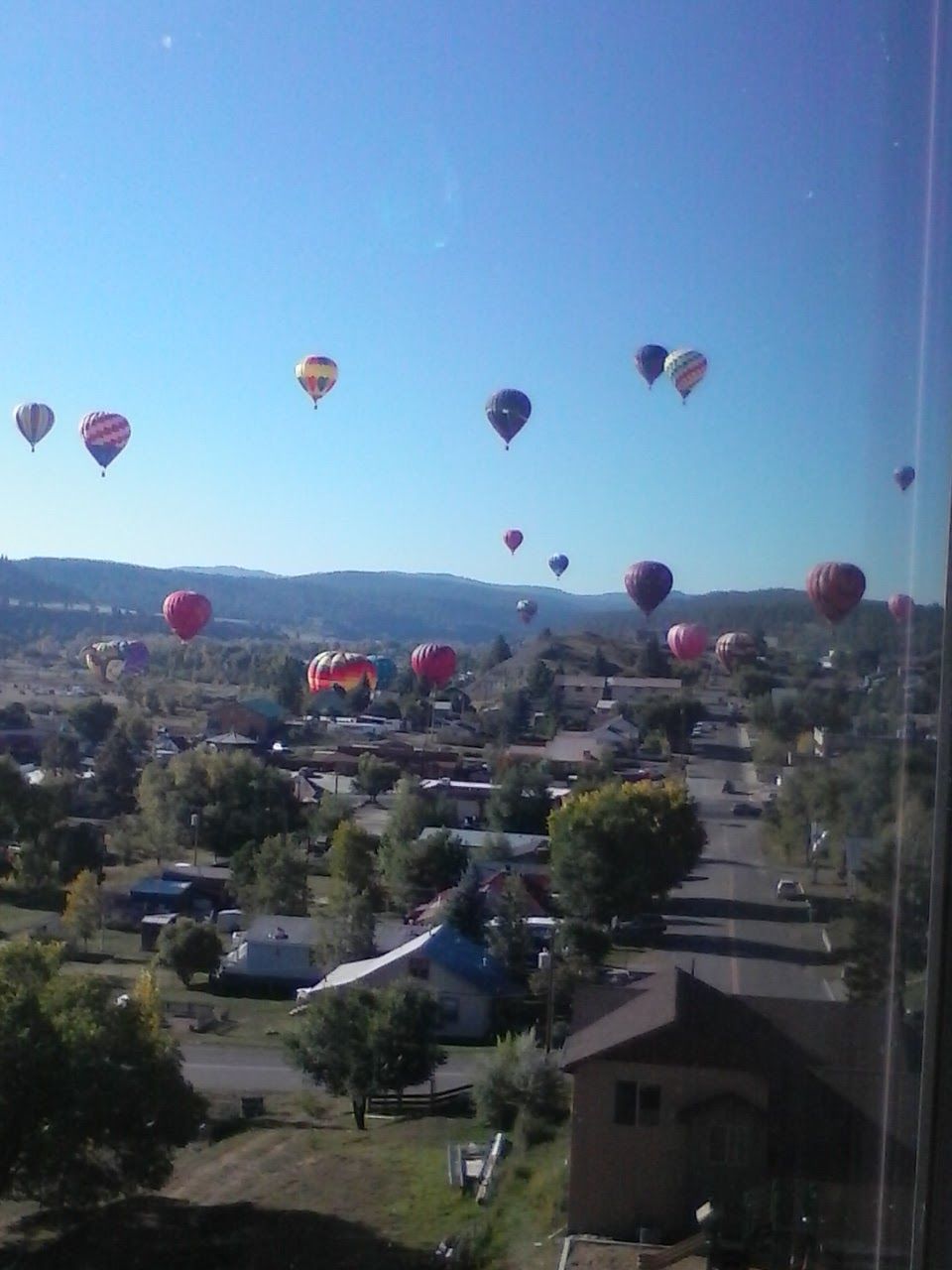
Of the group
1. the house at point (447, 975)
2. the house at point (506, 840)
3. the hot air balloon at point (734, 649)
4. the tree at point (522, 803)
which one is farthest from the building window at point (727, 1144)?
the tree at point (522, 803)

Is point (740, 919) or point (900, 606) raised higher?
point (900, 606)

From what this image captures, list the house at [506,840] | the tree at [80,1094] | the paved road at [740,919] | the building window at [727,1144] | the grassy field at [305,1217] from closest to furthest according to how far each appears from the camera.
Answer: the building window at [727,1144] < the paved road at [740,919] < the grassy field at [305,1217] < the tree at [80,1094] < the house at [506,840]

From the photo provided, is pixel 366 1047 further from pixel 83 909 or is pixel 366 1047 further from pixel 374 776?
pixel 374 776

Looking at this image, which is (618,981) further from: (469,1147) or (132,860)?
(132,860)

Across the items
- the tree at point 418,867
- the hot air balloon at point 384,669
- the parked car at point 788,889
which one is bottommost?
the tree at point 418,867

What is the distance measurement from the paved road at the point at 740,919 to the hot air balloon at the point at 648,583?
3.82m

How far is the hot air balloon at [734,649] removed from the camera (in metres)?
4.49

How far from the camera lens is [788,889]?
8.05ft

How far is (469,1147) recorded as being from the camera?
3.20 m

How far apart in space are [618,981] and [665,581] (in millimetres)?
5655

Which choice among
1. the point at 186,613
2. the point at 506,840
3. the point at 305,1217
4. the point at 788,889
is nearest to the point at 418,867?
the point at 506,840

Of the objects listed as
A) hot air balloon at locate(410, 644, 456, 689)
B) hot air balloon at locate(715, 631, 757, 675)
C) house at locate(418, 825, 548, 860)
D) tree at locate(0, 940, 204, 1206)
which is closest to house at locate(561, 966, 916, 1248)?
tree at locate(0, 940, 204, 1206)

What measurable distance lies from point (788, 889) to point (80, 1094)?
169 cm

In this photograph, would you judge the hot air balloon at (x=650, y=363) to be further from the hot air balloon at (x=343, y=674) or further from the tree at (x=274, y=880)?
the hot air balloon at (x=343, y=674)
